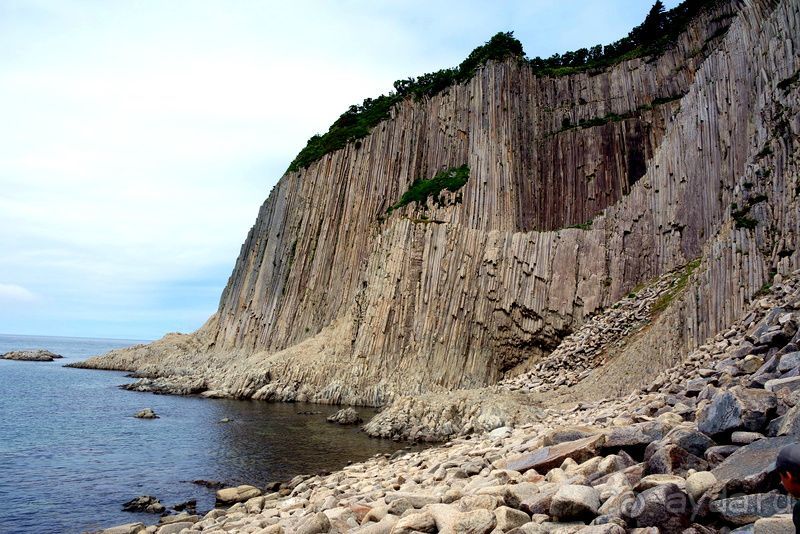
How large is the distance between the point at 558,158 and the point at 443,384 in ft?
72.1

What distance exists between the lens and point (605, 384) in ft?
67.5

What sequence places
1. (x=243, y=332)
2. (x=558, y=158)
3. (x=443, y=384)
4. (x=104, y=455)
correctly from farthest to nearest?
(x=243, y=332)
(x=558, y=158)
(x=443, y=384)
(x=104, y=455)

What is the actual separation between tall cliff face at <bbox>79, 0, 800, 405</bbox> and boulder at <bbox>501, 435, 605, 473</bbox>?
996 cm

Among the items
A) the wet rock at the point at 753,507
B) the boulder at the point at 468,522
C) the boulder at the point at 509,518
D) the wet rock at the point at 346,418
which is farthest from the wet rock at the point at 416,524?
the wet rock at the point at 346,418

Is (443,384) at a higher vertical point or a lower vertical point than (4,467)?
higher

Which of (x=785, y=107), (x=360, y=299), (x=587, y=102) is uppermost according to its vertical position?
(x=587, y=102)

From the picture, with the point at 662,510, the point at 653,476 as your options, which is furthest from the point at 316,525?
the point at 662,510

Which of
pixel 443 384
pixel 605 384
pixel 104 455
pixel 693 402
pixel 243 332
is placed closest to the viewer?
pixel 693 402

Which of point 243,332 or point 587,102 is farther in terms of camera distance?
point 243,332

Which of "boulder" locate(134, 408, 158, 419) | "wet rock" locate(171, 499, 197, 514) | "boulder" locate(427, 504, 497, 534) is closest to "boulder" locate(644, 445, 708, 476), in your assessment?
"boulder" locate(427, 504, 497, 534)

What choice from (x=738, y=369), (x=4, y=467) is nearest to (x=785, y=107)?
(x=738, y=369)

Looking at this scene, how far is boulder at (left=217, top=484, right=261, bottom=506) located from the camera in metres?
16.3

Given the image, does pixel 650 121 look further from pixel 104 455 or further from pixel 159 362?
pixel 159 362

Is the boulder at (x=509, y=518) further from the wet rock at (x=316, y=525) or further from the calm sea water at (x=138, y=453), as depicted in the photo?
the calm sea water at (x=138, y=453)
